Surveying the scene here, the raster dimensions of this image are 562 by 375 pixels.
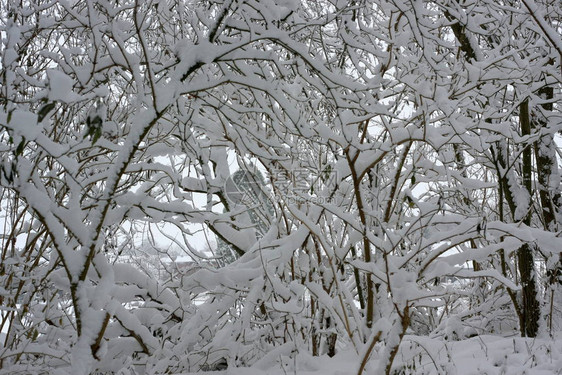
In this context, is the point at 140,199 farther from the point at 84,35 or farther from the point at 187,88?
the point at 84,35

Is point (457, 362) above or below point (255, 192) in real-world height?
below

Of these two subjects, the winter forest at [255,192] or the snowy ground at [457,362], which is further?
the snowy ground at [457,362]

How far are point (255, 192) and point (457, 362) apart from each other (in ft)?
6.95

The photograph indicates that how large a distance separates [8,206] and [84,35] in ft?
5.27

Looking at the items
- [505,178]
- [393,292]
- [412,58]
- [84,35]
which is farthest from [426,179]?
[84,35]

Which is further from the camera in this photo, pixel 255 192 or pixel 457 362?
pixel 255 192

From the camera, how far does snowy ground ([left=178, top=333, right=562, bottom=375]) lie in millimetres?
3268

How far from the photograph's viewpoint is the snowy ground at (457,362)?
3268mm

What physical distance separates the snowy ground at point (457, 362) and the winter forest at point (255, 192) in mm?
25

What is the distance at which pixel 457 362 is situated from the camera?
3613 millimetres

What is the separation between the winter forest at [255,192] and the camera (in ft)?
7.18

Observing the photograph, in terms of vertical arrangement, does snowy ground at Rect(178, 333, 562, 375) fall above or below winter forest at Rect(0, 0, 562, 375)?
below

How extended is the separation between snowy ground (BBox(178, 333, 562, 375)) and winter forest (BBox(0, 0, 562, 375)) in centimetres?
3

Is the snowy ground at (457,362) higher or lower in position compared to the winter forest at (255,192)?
lower
